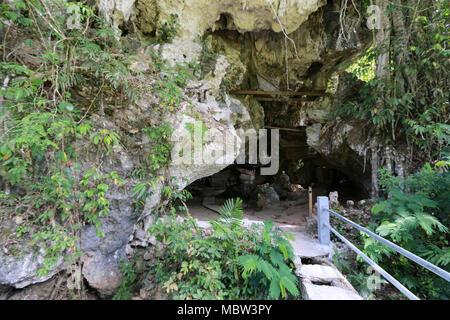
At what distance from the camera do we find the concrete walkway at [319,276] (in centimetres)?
211

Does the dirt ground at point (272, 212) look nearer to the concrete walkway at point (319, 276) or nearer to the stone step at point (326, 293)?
the concrete walkway at point (319, 276)

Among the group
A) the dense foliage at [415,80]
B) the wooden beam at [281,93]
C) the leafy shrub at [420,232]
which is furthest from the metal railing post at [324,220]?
the wooden beam at [281,93]

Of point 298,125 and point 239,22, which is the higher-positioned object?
point 239,22

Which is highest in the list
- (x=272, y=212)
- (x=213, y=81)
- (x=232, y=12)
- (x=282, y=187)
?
(x=232, y=12)

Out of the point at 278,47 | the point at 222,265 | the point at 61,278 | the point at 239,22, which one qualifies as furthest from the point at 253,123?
the point at 61,278

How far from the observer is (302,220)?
18.3 feet

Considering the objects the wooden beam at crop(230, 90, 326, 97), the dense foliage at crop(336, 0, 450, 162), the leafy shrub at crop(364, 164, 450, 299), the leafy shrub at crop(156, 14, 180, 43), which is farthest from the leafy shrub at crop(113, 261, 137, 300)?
the dense foliage at crop(336, 0, 450, 162)

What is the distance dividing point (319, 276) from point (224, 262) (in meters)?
1.28

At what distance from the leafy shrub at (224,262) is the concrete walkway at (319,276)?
185 mm

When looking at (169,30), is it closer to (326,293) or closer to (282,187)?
(326,293)

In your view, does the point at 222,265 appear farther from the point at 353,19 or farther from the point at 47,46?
the point at 353,19

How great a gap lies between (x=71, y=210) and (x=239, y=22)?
5280 millimetres

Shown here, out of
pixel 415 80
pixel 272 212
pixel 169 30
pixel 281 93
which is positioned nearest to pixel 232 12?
pixel 169 30

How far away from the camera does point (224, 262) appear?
108 inches
